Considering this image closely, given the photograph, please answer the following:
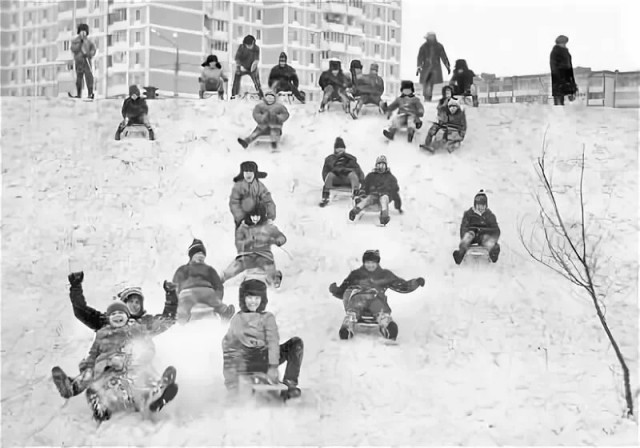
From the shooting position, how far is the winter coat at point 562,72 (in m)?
16.0

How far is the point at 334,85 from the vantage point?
1577cm

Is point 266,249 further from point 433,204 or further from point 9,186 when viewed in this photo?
point 9,186

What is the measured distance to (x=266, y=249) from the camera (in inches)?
417

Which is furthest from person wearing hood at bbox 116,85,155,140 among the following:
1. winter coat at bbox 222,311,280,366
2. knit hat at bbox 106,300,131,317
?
winter coat at bbox 222,311,280,366

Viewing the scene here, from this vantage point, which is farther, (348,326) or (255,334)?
(348,326)

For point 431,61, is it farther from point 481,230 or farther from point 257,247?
point 257,247

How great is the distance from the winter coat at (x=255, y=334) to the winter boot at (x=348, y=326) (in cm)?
142

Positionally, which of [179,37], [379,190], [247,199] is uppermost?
[179,37]

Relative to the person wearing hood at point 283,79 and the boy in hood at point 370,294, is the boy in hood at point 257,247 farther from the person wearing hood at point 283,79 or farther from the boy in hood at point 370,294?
the person wearing hood at point 283,79

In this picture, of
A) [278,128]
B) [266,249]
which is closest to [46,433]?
[266,249]

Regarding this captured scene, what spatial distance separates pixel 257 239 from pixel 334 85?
5.96 meters

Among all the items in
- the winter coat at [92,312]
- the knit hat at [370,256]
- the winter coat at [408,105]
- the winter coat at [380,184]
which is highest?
the winter coat at [408,105]

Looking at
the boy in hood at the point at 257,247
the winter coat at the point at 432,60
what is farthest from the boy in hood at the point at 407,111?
the boy in hood at the point at 257,247

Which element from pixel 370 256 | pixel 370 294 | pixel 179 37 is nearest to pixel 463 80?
pixel 370 256
